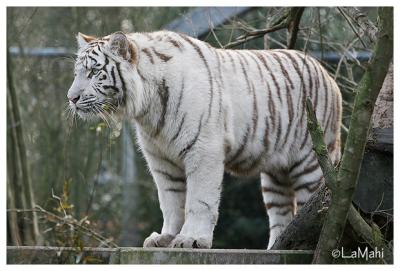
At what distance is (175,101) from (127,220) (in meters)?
7.52

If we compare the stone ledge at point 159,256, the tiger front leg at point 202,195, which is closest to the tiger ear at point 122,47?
the tiger front leg at point 202,195

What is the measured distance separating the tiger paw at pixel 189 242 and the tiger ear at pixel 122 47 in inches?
46.1

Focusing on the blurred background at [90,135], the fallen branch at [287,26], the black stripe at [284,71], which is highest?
the fallen branch at [287,26]

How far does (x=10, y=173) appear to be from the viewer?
8.48 m

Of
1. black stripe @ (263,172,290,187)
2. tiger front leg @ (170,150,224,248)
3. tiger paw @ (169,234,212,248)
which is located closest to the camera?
tiger paw @ (169,234,212,248)

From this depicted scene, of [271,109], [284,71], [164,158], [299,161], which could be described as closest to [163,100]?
[164,158]

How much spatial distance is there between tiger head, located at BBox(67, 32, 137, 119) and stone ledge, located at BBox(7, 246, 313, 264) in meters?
1.00

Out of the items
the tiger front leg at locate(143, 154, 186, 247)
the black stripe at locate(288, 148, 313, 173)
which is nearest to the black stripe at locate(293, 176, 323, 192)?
the black stripe at locate(288, 148, 313, 173)

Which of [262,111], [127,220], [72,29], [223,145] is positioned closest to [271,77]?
[262,111]

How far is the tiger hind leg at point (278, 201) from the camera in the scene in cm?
611

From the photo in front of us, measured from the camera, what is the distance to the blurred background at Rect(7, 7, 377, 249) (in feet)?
25.9

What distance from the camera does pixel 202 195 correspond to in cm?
500

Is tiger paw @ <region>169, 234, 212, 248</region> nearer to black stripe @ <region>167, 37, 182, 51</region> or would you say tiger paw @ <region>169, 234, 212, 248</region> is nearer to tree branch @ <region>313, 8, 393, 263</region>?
tree branch @ <region>313, 8, 393, 263</region>

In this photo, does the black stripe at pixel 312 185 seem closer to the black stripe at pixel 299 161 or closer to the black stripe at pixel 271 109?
the black stripe at pixel 299 161
